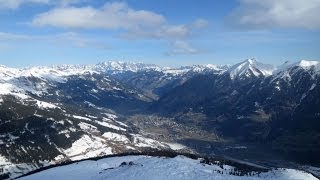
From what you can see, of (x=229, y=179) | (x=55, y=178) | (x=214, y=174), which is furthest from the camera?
(x=55, y=178)

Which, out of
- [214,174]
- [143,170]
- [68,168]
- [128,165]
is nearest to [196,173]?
[214,174]

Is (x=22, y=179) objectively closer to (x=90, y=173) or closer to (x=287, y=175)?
(x=90, y=173)

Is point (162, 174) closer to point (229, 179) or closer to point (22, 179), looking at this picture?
point (229, 179)

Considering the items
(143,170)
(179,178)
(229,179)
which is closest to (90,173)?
(143,170)

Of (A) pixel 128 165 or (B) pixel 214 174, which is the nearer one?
(B) pixel 214 174

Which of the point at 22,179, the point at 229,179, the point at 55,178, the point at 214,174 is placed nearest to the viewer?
the point at 229,179

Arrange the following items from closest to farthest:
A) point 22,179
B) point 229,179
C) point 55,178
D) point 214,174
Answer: point 229,179
point 214,174
point 55,178
point 22,179
